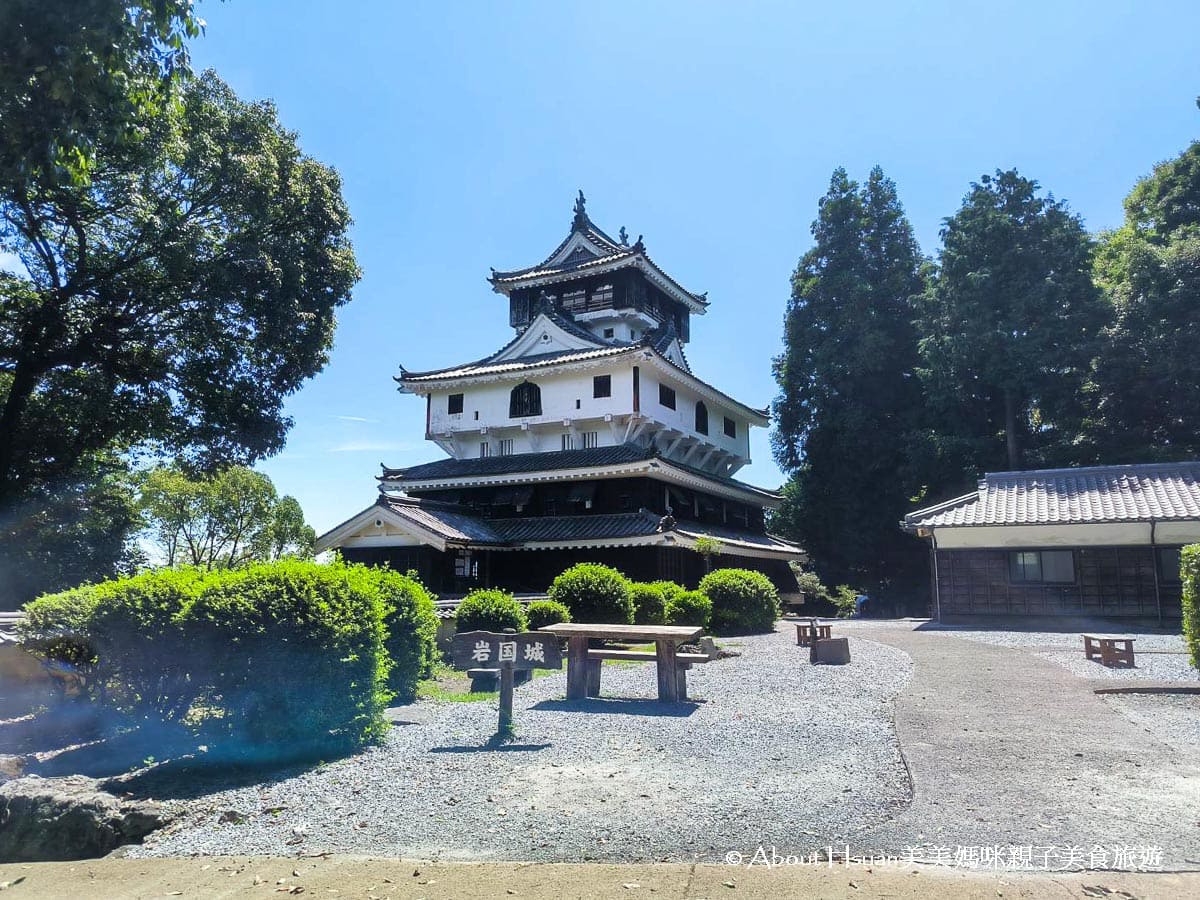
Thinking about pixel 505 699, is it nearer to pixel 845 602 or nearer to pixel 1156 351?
pixel 845 602

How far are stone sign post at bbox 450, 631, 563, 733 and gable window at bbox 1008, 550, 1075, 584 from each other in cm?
1912

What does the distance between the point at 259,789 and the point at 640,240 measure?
1176 inches

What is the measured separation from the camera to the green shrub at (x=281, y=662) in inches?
285

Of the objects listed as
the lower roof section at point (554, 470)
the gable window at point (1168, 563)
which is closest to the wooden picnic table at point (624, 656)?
the lower roof section at point (554, 470)

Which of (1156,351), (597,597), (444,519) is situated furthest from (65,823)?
(1156,351)

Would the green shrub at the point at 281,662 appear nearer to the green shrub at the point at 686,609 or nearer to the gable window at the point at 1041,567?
the green shrub at the point at 686,609

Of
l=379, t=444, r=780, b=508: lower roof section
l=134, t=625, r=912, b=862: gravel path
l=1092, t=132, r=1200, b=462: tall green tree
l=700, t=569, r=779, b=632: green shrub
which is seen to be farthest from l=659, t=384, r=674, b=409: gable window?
l=134, t=625, r=912, b=862: gravel path

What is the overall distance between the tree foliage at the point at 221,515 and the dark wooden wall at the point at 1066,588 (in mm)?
33030

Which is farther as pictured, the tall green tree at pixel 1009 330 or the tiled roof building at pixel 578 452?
the tall green tree at pixel 1009 330

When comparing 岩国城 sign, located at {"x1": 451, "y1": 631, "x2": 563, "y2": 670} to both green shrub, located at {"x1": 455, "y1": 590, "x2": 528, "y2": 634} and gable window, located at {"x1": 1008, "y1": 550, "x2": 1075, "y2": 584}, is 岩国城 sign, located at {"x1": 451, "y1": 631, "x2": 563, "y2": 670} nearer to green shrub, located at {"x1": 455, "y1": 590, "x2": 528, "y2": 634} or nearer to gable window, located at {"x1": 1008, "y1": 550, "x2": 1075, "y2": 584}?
green shrub, located at {"x1": 455, "y1": 590, "x2": 528, "y2": 634}

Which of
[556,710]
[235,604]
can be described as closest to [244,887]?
[235,604]

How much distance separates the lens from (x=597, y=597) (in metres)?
17.9

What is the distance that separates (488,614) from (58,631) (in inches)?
327

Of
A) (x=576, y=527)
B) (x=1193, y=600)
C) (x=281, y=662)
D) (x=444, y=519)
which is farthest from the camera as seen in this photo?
(x=576, y=527)
